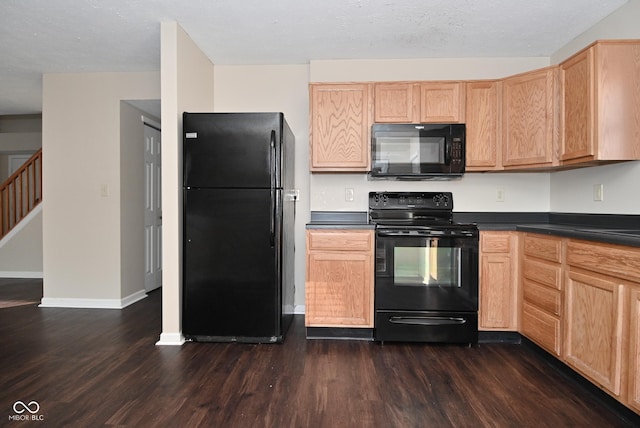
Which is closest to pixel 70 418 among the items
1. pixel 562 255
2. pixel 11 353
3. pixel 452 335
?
pixel 11 353

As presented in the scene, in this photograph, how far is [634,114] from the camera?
6.92 ft

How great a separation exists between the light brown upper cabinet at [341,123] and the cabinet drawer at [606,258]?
1580mm

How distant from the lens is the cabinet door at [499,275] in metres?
2.69

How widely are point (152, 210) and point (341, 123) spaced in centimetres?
281

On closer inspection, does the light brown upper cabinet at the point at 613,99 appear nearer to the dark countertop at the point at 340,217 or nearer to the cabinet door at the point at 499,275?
the cabinet door at the point at 499,275

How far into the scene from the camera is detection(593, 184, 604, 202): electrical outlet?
251cm

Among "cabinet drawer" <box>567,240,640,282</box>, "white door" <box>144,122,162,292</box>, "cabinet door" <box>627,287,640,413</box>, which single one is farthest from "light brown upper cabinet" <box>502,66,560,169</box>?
"white door" <box>144,122,162,292</box>

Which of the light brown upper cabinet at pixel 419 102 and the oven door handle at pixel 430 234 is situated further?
the light brown upper cabinet at pixel 419 102

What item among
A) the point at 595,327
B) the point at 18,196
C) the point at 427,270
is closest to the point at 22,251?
the point at 18,196

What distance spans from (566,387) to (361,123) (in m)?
2.27

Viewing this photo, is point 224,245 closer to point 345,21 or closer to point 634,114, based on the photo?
point 345,21

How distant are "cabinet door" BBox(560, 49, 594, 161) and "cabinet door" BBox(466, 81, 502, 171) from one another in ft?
1.61

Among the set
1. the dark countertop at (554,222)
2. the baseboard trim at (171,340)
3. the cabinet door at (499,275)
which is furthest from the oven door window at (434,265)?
the baseboard trim at (171,340)

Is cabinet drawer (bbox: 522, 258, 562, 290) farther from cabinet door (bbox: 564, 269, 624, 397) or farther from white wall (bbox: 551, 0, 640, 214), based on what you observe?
white wall (bbox: 551, 0, 640, 214)
